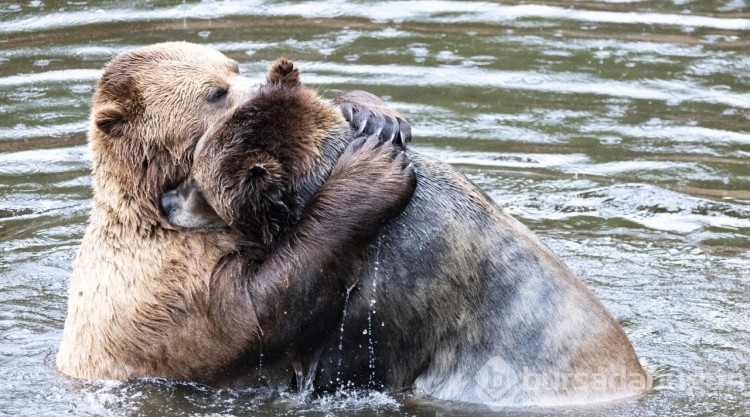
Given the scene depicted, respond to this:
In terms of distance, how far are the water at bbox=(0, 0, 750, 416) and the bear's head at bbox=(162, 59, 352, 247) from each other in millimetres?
809

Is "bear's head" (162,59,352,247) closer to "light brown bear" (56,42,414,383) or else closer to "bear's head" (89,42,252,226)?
"light brown bear" (56,42,414,383)

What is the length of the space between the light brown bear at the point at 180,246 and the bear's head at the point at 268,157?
0.24ft

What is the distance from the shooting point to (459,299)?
21.6 ft

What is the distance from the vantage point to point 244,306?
6.45 metres

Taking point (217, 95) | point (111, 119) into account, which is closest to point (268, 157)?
point (217, 95)

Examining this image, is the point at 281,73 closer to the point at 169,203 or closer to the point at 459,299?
the point at 169,203

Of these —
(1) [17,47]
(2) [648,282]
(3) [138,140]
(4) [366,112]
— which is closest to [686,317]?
(2) [648,282]

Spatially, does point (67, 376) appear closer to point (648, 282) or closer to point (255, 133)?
point (255, 133)

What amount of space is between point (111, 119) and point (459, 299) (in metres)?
2.09

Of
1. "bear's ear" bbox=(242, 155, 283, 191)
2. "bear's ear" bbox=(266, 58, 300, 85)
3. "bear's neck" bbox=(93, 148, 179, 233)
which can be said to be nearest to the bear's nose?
"bear's neck" bbox=(93, 148, 179, 233)

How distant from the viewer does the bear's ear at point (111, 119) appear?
6730 millimetres

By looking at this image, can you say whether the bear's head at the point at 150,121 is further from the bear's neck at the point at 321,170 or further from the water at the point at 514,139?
the water at the point at 514,139

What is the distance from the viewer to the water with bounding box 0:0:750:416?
730cm

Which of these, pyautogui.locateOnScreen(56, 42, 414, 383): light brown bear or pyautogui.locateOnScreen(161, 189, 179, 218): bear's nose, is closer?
pyautogui.locateOnScreen(56, 42, 414, 383): light brown bear
